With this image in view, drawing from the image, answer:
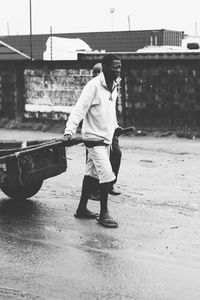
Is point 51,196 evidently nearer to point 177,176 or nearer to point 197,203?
point 197,203

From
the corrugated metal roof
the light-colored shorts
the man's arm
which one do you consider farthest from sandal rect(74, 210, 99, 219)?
the corrugated metal roof

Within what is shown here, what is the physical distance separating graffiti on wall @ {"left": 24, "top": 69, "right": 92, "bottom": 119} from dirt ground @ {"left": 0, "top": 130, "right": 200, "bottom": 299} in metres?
4.52

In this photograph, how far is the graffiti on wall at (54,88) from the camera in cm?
1916

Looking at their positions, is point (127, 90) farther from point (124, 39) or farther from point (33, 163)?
point (124, 39)

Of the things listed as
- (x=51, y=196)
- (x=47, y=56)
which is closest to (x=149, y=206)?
(x=51, y=196)

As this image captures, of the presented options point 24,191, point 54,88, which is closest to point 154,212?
point 24,191

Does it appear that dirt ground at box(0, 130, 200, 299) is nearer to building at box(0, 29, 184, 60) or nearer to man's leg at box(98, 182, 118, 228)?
man's leg at box(98, 182, 118, 228)

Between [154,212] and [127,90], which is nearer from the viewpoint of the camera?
[154,212]

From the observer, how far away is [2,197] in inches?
366

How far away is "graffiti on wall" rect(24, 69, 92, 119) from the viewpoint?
62.8ft

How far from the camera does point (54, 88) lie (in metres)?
19.6

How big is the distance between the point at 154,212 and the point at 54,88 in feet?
38.3

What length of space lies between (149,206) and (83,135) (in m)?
1.63

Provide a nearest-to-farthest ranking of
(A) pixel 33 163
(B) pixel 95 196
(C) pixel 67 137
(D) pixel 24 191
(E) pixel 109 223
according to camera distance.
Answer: (C) pixel 67 137 < (E) pixel 109 223 < (A) pixel 33 163 < (D) pixel 24 191 < (B) pixel 95 196
